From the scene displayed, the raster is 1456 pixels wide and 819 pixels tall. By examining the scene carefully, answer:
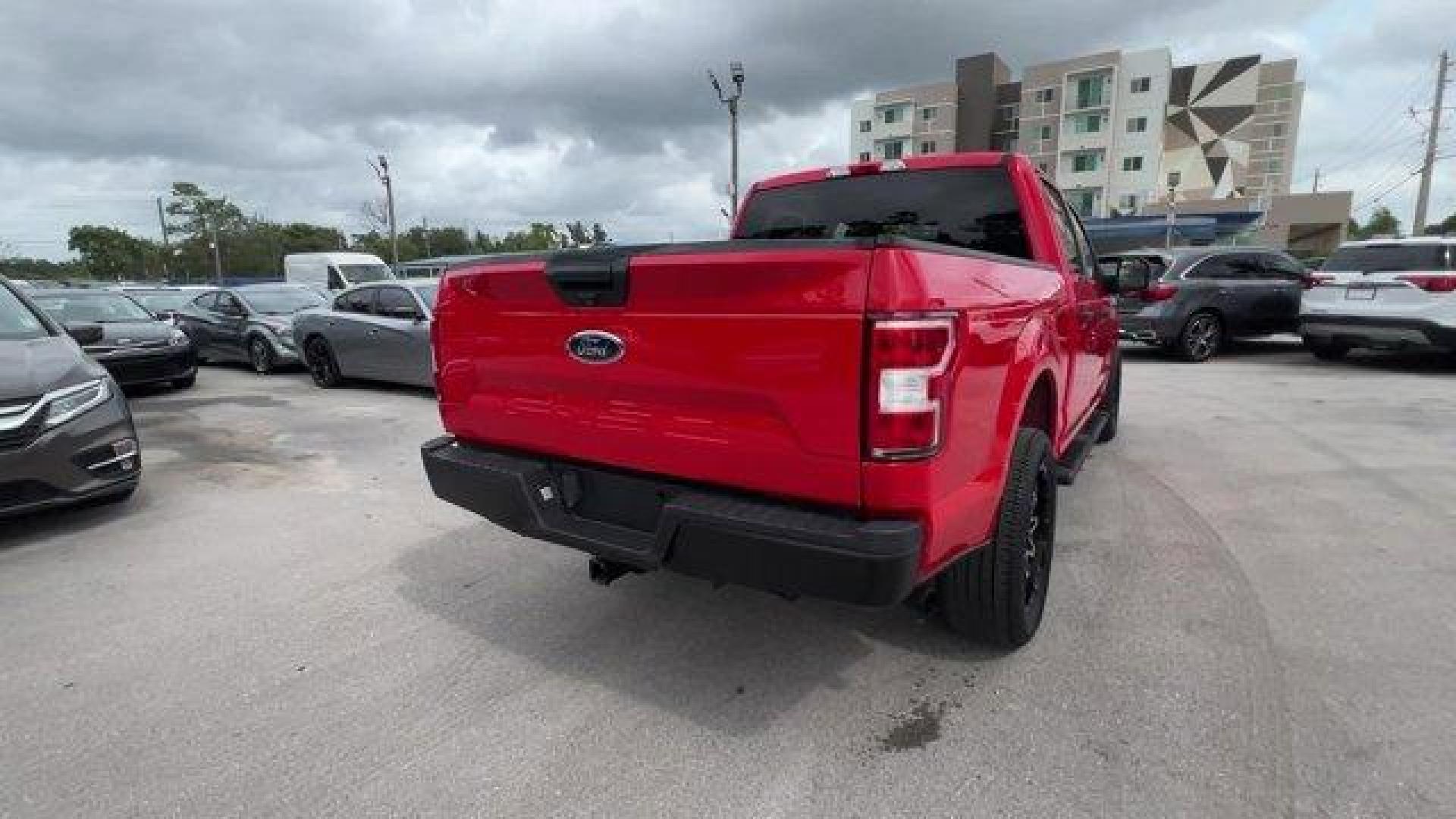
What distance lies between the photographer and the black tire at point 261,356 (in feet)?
38.0

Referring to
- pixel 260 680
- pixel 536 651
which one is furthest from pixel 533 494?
pixel 260 680

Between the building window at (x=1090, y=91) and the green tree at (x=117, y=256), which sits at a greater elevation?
the building window at (x=1090, y=91)

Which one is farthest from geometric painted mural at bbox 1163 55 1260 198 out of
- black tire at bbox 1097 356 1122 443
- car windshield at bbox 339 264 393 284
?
black tire at bbox 1097 356 1122 443

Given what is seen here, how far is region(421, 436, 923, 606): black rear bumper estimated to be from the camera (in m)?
2.02

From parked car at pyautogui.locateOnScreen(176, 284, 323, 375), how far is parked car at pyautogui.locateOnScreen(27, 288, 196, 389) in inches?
46.6

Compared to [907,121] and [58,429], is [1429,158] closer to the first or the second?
[907,121]

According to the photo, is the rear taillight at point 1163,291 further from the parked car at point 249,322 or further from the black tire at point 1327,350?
the parked car at point 249,322

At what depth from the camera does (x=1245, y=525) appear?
434 centimetres

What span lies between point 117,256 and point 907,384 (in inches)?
3526

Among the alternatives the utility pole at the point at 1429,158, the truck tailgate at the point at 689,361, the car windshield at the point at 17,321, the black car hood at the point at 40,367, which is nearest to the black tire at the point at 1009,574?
the truck tailgate at the point at 689,361

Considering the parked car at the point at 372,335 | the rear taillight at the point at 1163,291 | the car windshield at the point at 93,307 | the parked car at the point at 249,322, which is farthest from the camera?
the parked car at the point at 249,322

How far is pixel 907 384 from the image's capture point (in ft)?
6.47

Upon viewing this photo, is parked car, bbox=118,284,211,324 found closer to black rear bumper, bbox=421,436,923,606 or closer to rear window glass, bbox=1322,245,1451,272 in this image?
Answer: black rear bumper, bbox=421,436,923,606

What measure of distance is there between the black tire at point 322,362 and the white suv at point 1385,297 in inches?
503
